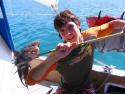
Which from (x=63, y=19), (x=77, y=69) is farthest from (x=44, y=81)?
(x=63, y=19)

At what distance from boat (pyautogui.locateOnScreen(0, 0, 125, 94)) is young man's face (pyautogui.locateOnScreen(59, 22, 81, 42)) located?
631 millimetres

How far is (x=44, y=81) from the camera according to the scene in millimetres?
2705

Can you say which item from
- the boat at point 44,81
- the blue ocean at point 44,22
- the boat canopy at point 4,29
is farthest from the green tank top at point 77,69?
the blue ocean at point 44,22

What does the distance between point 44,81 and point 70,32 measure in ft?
3.72

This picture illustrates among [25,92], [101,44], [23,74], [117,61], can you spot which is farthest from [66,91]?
[117,61]

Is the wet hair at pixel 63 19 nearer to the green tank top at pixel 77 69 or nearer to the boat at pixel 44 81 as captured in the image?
the green tank top at pixel 77 69

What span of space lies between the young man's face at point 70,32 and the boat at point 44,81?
0.63 meters

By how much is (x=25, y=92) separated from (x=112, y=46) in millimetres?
878

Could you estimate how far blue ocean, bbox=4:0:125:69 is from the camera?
5707mm

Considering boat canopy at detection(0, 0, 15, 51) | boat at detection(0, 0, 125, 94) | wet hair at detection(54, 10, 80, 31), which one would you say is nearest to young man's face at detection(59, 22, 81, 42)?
wet hair at detection(54, 10, 80, 31)

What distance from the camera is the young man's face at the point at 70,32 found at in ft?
5.43

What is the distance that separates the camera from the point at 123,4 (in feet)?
35.2

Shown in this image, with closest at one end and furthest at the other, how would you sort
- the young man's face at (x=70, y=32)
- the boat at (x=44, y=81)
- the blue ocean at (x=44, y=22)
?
the young man's face at (x=70, y=32), the boat at (x=44, y=81), the blue ocean at (x=44, y=22)

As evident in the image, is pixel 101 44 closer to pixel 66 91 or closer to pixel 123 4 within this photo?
pixel 66 91
